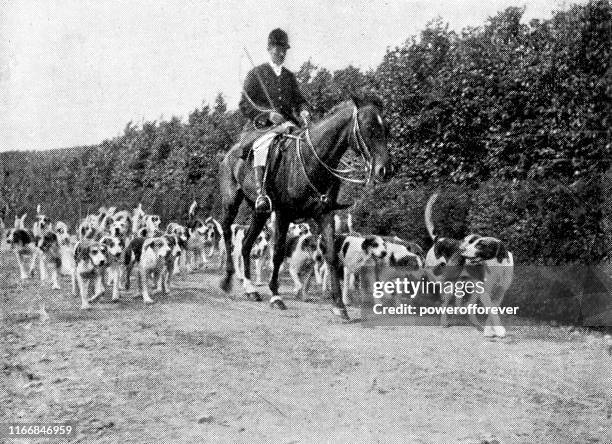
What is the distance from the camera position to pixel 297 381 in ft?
19.1

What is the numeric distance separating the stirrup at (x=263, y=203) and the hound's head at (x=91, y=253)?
131 inches

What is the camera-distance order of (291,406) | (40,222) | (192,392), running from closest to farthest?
(291,406) < (192,392) < (40,222)

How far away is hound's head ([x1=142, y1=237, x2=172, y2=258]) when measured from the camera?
11.8 metres

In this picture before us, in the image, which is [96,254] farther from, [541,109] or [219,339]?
[541,109]

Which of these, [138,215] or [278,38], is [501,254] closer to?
[278,38]

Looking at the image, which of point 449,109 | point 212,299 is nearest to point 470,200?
point 449,109

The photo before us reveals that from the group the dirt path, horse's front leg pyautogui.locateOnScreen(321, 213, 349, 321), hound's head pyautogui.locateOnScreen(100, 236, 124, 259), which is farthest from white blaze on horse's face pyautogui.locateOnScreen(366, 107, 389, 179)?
hound's head pyautogui.locateOnScreen(100, 236, 124, 259)

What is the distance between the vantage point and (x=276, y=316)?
908 centimetres

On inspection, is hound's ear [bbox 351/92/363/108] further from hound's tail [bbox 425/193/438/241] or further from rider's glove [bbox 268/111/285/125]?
hound's tail [bbox 425/193/438/241]

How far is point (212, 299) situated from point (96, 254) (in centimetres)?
211

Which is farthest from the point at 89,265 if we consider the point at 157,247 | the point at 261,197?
the point at 261,197

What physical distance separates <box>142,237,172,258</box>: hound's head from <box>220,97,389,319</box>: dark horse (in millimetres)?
2662

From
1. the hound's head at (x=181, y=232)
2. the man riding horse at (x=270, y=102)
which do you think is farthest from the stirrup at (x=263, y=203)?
the hound's head at (x=181, y=232)

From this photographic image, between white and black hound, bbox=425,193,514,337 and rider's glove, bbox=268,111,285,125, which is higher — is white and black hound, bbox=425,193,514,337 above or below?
below
